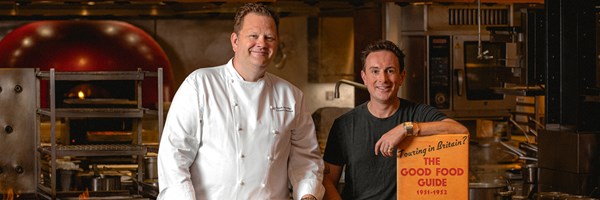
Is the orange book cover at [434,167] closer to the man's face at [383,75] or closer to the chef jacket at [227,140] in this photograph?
the man's face at [383,75]

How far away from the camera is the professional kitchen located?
180 inches

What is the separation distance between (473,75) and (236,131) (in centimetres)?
406

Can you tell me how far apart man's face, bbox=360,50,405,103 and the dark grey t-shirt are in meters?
0.09

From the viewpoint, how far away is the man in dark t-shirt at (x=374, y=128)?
122 inches

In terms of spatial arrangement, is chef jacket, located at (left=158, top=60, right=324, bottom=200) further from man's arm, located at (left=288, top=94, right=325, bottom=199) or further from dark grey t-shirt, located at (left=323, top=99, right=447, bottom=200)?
dark grey t-shirt, located at (left=323, top=99, right=447, bottom=200)

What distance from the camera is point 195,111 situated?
284 cm

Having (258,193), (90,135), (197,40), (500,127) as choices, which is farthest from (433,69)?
(258,193)

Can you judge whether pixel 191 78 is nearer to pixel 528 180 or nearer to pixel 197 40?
pixel 528 180

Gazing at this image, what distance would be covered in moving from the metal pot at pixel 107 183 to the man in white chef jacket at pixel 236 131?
2.20m

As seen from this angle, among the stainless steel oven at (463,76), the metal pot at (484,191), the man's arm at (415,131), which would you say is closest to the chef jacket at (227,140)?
the man's arm at (415,131)

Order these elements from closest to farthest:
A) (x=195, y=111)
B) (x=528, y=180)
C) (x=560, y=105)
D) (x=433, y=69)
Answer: (x=195, y=111) < (x=560, y=105) < (x=528, y=180) < (x=433, y=69)

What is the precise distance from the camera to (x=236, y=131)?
9.43 feet

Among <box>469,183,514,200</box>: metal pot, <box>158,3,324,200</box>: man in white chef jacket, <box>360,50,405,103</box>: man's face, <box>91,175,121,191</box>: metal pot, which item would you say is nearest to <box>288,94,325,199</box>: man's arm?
<box>158,3,324,200</box>: man in white chef jacket

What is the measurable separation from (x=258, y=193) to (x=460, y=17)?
4042 millimetres
